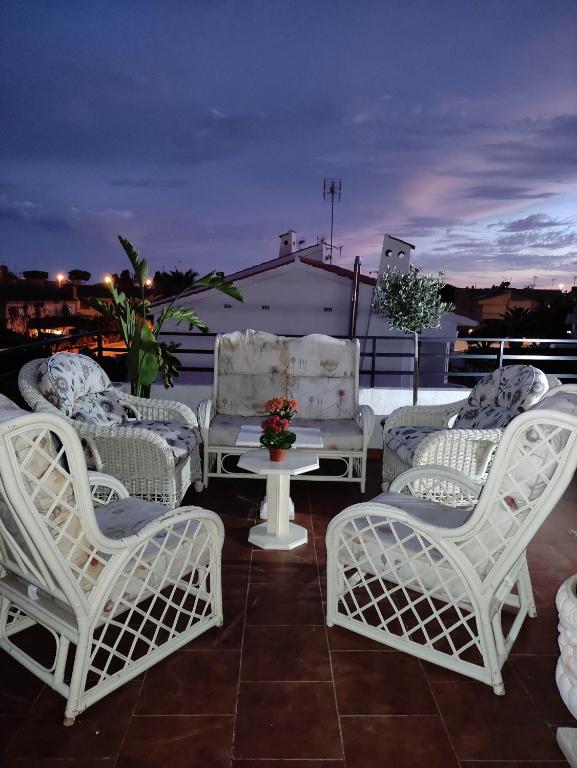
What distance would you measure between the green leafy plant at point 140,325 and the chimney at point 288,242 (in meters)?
10.1

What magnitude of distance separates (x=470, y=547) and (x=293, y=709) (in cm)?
82

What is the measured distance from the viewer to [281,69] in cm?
950

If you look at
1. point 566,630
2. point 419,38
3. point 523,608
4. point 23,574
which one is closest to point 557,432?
point 566,630

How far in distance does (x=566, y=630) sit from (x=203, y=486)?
292 centimetres

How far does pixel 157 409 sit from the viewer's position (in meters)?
3.99

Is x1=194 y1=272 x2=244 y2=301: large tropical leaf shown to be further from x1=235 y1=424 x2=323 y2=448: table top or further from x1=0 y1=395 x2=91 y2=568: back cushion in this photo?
x1=0 y1=395 x2=91 y2=568: back cushion

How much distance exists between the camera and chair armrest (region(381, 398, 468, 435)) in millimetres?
4082

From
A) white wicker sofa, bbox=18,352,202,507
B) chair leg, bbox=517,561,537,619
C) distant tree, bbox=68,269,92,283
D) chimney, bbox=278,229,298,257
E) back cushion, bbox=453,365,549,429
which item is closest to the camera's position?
chair leg, bbox=517,561,537,619

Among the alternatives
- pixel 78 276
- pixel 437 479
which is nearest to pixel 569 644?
pixel 437 479

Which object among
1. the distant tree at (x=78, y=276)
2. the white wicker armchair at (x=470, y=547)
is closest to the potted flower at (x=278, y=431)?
the white wicker armchair at (x=470, y=547)

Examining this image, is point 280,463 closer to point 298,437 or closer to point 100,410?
point 298,437

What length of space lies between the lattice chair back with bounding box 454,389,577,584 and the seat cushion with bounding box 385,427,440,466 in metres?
1.52

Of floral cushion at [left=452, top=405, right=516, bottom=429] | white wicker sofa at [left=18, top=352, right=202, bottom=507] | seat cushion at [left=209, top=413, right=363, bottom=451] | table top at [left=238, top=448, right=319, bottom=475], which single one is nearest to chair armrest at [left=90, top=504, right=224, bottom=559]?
table top at [left=238, top=448, right=319, bottom=475]

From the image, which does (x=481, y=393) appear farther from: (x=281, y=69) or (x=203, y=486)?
Answer: (x=281, y=69)
